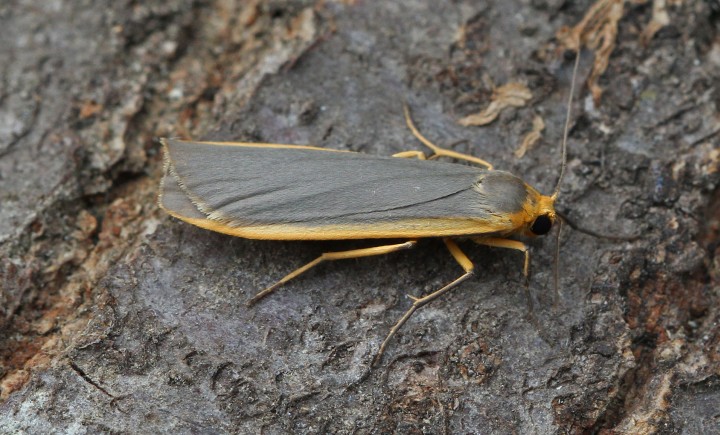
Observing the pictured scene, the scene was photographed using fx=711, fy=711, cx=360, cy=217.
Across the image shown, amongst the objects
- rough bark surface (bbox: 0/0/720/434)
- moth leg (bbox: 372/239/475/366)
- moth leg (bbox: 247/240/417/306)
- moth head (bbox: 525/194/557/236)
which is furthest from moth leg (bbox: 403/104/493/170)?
moth leg (bbox: 247/240/417/306)

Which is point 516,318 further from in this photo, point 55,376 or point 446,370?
point 55,376

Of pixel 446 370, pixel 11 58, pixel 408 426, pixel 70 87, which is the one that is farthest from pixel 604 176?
pixel 11 58

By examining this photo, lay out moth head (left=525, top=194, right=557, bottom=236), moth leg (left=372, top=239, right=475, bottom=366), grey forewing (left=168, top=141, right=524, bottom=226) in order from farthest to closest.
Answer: moth head (left=525, top=194, right=557, bottom=236) < grey forewing (left=168, top=141, right=524, bottom=226) < moth leg (left=372, top=239, right=475, bottom=366)

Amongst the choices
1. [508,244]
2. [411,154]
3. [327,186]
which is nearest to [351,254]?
[327,186]

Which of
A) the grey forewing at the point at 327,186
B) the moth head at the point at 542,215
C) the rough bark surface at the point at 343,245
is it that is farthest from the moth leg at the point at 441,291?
the moth head at the point at 542,215

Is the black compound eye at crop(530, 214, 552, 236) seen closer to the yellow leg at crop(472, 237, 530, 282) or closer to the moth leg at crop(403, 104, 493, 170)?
the yellow leg at crop(472, 237, 530, 282)

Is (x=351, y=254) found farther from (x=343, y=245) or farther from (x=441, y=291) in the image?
(x=441, y=291)
